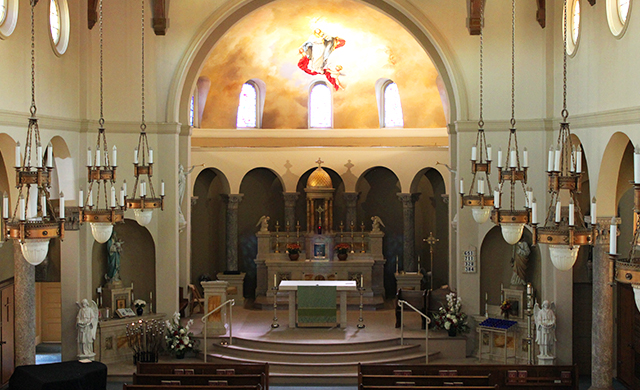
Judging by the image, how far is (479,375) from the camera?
13.1 m

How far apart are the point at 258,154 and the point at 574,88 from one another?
10628 mm

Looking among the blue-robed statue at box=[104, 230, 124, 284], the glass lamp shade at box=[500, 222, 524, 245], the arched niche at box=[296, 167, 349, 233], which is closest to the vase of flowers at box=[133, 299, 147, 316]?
the blue-robed statue at box=[104, 230, 124, 284]

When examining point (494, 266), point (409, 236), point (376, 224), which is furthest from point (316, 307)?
point (409, 236)

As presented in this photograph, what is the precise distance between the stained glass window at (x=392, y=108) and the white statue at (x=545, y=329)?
1000 cm

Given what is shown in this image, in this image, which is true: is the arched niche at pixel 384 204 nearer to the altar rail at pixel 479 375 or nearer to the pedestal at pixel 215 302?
the pedestal at pixel 215 302

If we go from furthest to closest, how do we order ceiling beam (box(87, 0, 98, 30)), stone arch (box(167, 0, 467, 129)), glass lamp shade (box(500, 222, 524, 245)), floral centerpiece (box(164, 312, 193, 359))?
stone arch (box(167, 0, 467, 129))
floral centerpiece (box(164, 312, 193, 359))
ceiling beam (box(87, 0, 98, 30))
glass lamp shade (box(500, 222, 524, 245))

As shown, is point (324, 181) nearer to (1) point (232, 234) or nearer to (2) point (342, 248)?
(2) point (342, 248)

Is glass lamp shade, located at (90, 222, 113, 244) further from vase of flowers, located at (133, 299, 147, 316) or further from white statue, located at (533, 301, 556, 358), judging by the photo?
white statue, located at (533, 301, 556, 358)

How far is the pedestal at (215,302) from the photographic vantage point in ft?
57.4

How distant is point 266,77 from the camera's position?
78.3ft

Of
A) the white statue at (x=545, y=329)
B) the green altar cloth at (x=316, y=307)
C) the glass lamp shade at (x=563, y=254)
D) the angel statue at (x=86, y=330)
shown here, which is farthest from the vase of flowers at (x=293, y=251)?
the glass lamp shade at (x=563, y=254)

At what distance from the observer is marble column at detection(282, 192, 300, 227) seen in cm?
2316

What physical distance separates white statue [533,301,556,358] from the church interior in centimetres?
4

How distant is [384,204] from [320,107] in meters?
3.92
